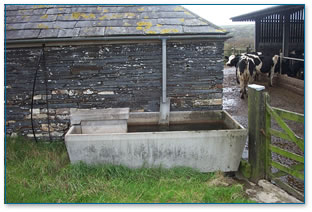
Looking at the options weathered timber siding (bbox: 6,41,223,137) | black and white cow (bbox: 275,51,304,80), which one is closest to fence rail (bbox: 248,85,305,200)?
weathered timber siding (bbox: 6,41,223,137)

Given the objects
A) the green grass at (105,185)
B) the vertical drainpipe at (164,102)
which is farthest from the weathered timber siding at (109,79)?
the green grass at (105,185)

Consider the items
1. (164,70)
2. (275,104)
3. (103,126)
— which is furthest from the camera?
(275,104)

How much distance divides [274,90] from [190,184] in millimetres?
9836

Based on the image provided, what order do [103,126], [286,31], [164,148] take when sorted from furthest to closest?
[286,31] → [103,126] → [164,148]

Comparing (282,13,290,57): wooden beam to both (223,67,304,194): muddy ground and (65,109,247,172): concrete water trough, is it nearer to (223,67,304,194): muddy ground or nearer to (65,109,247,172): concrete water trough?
(223,67,304,194): muddy ground

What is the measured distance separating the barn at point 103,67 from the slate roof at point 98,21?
0.02m

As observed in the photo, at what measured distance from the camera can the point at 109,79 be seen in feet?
21.5

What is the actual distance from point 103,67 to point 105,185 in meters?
2.75

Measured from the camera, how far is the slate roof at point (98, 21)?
617 cm

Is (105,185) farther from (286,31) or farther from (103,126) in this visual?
(286,31)

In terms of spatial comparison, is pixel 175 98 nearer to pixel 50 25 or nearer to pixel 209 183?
pixel 209 183

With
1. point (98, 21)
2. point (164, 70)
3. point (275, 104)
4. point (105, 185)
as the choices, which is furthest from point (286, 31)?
point (105, 185)

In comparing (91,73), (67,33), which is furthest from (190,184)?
(67,33)

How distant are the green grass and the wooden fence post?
25.1 inches
